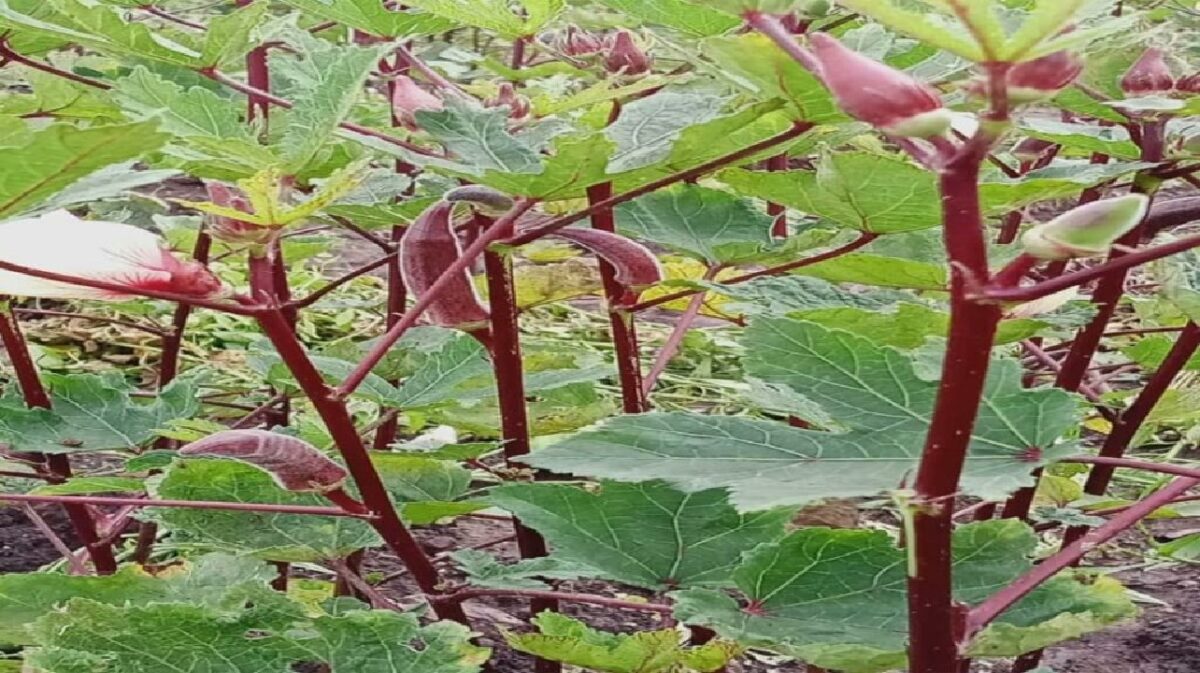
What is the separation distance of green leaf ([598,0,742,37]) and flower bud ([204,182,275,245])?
0.25 m

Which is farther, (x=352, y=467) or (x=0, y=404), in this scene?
(x=0, y=404)

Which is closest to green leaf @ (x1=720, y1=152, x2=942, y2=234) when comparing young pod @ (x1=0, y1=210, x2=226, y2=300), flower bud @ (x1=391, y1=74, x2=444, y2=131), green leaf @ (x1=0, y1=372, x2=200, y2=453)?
flower bud @ (x1=391, y1=74, x2=444, y2=131)

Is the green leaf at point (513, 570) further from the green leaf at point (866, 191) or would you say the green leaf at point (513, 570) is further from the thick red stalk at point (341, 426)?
the green leaf at point (866, 191)

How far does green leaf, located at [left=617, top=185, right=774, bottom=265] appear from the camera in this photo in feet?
3.38

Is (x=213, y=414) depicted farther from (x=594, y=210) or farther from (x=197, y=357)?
(x=594, y=210)

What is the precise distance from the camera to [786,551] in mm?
681

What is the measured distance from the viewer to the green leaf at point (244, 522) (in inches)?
31.0

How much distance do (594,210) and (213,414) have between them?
110 cm

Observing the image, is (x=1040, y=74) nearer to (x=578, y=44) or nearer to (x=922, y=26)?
(x=922, y=26)

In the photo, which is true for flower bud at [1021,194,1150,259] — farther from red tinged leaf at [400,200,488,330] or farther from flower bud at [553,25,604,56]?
flower bud at [553,25,604,56]

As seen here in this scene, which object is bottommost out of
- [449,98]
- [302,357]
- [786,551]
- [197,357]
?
[197,357]

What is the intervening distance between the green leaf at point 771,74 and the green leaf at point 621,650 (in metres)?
0.29

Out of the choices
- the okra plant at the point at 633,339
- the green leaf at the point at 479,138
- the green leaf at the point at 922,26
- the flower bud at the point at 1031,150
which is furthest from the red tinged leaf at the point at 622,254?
the flower bud at the point at 1031,150

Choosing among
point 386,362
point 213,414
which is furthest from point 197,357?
point 386,362
